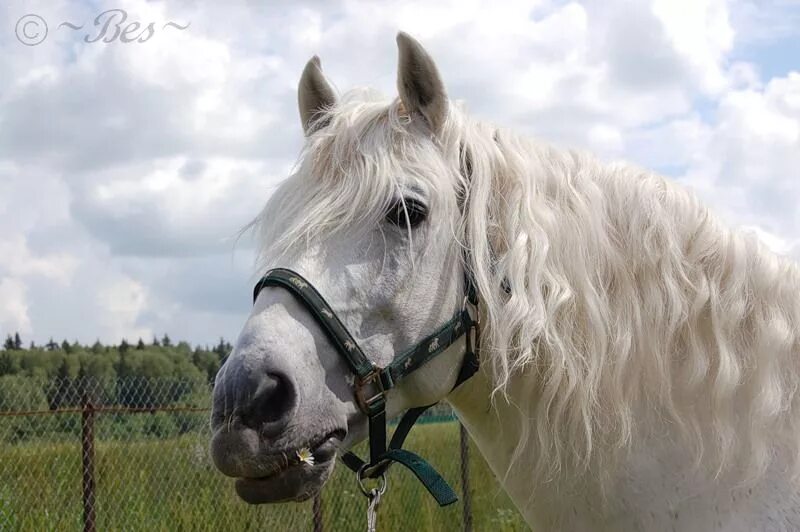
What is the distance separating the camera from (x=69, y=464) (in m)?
5.44

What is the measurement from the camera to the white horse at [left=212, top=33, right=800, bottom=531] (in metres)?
1.95

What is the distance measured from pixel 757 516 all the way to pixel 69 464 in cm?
473

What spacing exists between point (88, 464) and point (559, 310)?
414cm

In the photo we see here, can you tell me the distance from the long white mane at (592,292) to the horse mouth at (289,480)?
1.60 feet

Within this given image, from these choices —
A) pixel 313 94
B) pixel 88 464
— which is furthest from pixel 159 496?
pixel 313 94

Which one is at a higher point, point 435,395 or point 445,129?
point 445,129

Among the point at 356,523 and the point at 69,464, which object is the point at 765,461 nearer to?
the point at 69,464

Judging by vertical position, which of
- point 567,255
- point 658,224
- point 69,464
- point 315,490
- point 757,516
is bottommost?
point 69,464

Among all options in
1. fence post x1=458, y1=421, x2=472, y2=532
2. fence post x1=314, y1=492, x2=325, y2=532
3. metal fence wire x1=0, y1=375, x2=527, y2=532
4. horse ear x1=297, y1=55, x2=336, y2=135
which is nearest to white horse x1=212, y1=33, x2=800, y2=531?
horse ear x1=297, y1=55, x2=336, y2=135

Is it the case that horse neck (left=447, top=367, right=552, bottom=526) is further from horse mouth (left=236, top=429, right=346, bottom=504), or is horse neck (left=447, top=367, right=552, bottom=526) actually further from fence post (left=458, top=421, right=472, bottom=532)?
fence post (left=458, top=421, right=472, bottom=532)

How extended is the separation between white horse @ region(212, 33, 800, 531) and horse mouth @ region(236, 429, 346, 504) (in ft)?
0.11

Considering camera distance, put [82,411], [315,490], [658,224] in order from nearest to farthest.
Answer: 1. [315,490]
2. [658,224]
3. [82,411]

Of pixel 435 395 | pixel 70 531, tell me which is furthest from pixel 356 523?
pixel 435 395

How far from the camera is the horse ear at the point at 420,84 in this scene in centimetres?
206
